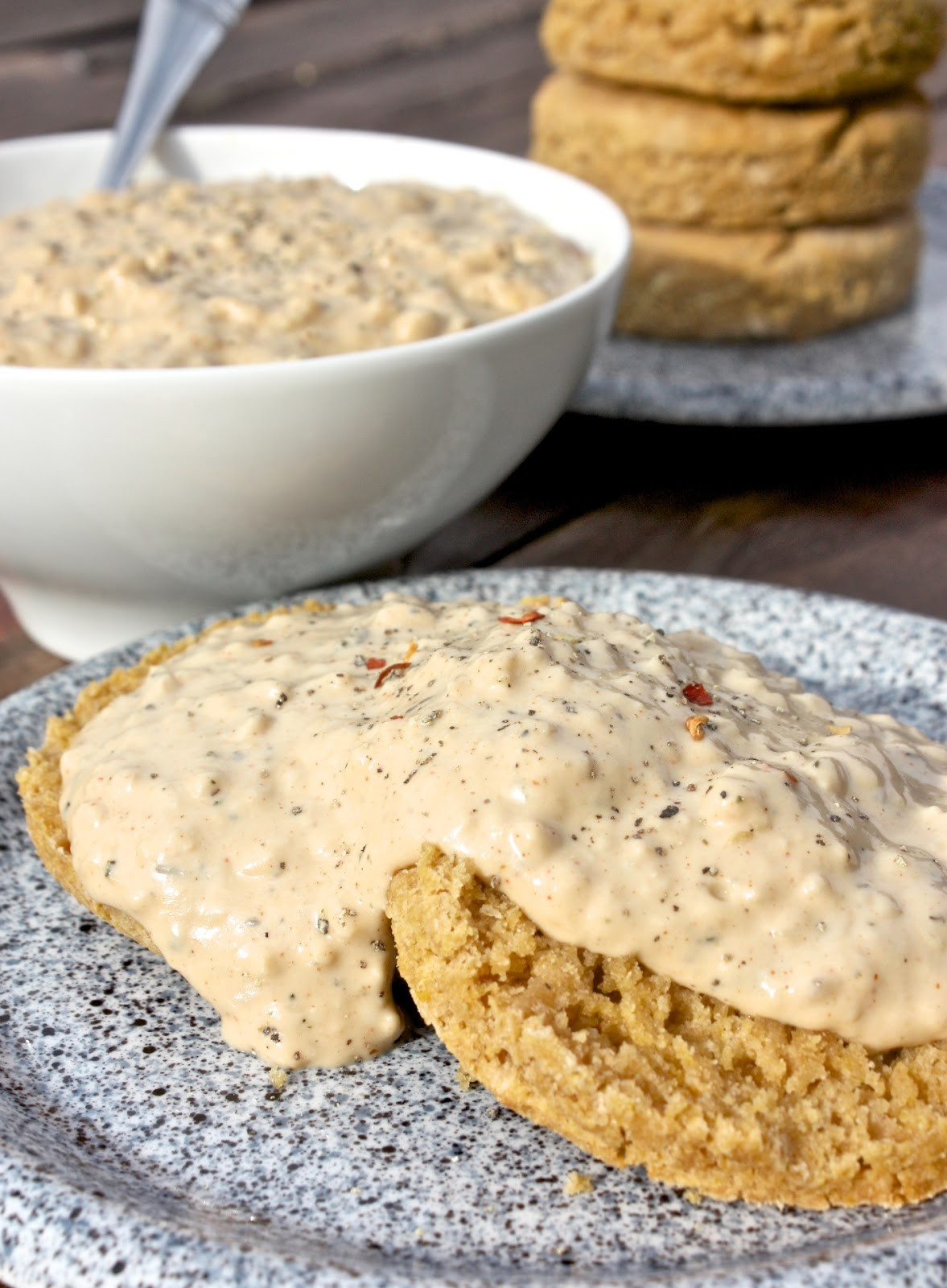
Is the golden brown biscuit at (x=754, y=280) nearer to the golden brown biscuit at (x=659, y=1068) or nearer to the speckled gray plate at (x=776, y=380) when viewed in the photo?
the speckled gray plate at (x=776, y=380)

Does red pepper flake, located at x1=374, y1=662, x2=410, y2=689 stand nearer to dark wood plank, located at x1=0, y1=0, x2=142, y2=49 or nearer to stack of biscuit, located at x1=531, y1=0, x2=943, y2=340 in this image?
stack of biscuit, located at x1=531, y1=0, x2=943, y2=340

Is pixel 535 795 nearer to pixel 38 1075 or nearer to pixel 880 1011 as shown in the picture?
pixel 880 1011

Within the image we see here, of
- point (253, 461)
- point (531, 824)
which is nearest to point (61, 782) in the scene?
point (253, 461)

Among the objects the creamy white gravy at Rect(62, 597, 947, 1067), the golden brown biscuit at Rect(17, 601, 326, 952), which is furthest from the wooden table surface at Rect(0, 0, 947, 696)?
the creamy white gravy at Rect(62, 597, 947, 1067)

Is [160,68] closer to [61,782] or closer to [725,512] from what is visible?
[725,512]

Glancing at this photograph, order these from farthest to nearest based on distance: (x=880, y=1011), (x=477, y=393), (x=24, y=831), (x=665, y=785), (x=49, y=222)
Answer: (x=49, y=222) → (x=477, y=393) → (x=24, y=831) → (x=665, y=785) → (x=880, y=1011)

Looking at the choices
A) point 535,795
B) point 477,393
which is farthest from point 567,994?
point 477,393

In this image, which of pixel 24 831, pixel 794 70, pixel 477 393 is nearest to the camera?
pixel 24 831

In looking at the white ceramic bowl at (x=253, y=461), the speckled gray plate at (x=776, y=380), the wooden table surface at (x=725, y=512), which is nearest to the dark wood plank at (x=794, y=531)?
the wooden table surface at (x=725, y=512)
